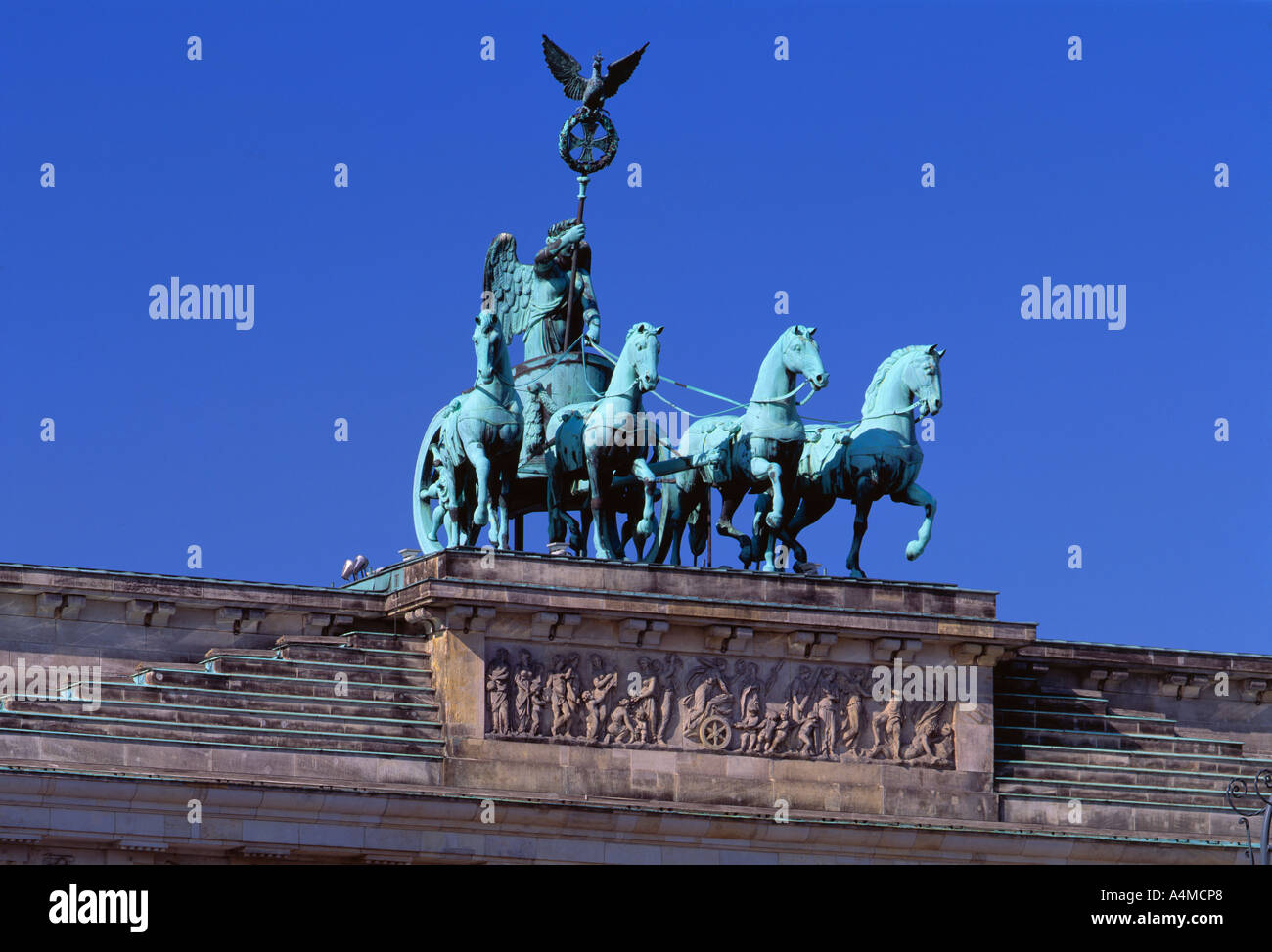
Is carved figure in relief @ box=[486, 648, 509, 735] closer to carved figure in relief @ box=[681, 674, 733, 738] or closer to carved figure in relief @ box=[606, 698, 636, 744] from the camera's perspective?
carved figure in relief @ box=[606, 698, 636, 744]

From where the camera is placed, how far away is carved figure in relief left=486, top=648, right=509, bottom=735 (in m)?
50.2

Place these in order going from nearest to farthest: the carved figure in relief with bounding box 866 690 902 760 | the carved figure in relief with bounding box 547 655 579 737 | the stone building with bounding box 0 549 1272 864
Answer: the stone building with bounding box 0 549 1272 864 < the carved figure in relief with bounding box 547 655 579 737 < the carved figure in relief with bounding box 866 690 902 760

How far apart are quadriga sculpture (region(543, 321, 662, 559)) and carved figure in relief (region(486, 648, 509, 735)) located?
3.35 metres

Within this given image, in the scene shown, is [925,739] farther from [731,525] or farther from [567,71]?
[567,71]

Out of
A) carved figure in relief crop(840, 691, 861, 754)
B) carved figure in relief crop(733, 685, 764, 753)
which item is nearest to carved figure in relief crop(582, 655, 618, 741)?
carved figure in relief crop(733, 685, 764, 753)

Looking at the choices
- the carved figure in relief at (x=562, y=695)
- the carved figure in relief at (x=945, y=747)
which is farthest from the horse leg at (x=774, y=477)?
the carved figure in relief at (x=562, y=695)

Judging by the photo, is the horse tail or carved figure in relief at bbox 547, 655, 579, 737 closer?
carved figure in relief at bbox 547, 655, 579, 737

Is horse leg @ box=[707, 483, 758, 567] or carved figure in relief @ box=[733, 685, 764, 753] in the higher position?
horse leg @ box=[707, 483, 758, 567]

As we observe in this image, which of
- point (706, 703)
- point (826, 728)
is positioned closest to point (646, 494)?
point (706, 703)
